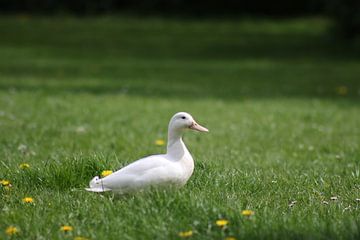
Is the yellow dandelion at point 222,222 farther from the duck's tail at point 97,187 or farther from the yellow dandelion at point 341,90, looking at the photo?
the yellow dandelion at point 341,90

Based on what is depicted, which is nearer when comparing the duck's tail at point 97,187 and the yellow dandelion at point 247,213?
the yellow dandelion at point 247,213

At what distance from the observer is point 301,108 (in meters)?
12.5

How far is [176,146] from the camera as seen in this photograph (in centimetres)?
438

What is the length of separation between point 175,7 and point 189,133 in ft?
87.3

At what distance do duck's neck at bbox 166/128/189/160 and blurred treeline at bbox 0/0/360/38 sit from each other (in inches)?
1146

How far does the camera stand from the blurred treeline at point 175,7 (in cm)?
3425

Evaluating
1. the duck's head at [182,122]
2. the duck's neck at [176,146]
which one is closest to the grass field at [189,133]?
the duck's neck at [176,146]

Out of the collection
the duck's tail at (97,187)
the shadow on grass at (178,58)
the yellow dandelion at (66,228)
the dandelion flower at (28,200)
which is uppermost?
the duck's tail at (97,187)

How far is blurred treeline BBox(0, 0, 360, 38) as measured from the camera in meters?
34.2

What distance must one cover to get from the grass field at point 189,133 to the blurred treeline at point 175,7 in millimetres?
6236

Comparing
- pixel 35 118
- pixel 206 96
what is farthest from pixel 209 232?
pixel 206 96

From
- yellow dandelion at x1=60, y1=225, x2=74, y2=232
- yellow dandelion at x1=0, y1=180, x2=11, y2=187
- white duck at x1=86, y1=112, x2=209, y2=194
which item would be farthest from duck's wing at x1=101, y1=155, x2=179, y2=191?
yellow dandelion at x1=0, y1=180, x2=11, y2=187

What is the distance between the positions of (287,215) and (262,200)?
1.87ft

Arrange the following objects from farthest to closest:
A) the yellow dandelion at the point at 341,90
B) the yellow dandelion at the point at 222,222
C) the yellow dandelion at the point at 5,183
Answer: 1. the yellow dandelion at the point at 341,90
2. the yellow dandelion at the point at 5,183
3. the yellow dandelion at the point at 222,222
